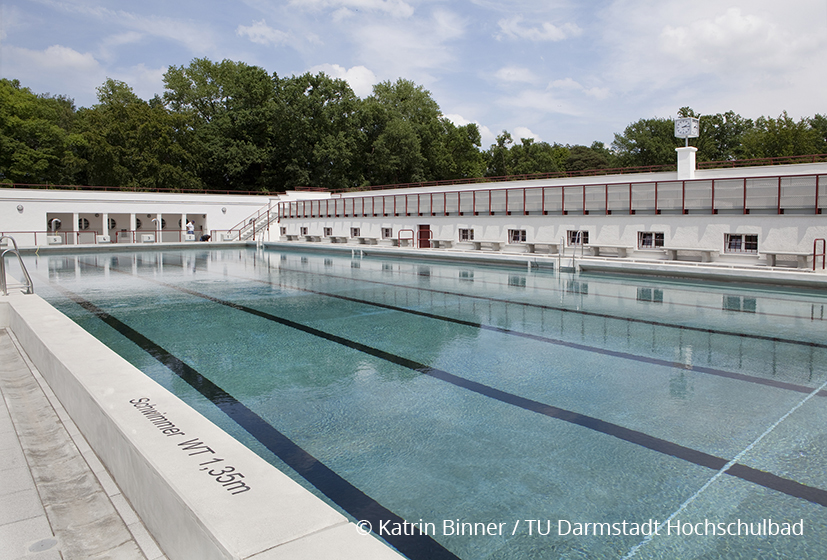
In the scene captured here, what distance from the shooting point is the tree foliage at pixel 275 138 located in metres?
49.3

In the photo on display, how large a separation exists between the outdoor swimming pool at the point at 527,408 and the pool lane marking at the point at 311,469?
0.02 m

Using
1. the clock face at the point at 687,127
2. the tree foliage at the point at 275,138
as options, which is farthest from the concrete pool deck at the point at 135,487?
the tree foliage at the point at 275,138

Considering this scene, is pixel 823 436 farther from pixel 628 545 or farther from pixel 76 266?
pixel 76 266

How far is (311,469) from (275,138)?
58000 millimetres

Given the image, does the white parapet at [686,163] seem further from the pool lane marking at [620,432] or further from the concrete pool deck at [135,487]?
the concrete pool deck at [135,487]

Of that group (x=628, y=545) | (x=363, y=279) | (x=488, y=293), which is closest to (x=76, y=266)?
(x=363, y=279)

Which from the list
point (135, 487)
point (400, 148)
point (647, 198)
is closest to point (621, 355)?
point (135, 487)

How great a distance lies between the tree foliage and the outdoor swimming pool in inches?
1690

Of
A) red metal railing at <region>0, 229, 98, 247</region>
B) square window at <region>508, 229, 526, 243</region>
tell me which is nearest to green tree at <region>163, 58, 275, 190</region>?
red metal railing at <region>0, 229, 98, 247</region>

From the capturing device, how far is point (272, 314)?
11141 mm

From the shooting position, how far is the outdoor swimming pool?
3.52 meters

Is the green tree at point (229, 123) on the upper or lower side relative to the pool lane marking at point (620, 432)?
upper

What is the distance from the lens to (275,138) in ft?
192

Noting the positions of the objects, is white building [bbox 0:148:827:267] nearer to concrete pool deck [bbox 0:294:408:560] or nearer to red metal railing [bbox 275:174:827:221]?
red metal railing [bbox 275:174:827:221]
